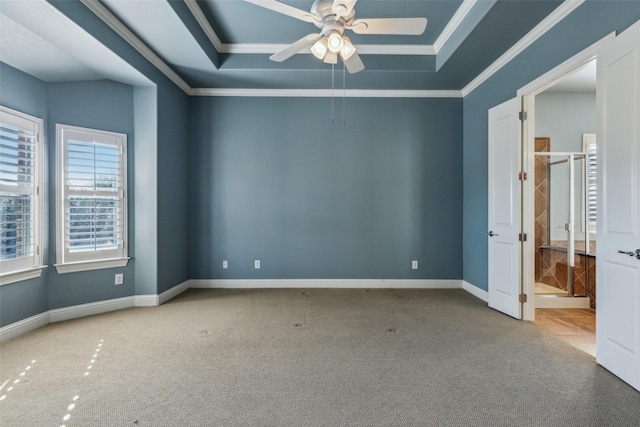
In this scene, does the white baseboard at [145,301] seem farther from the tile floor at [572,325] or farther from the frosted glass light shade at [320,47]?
the tile floor at [572,325]

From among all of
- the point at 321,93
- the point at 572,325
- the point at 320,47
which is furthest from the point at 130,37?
the point at 572,325

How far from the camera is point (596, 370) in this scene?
2168 millimetres

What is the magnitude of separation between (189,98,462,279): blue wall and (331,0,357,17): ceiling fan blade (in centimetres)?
238

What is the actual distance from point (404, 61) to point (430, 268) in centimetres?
297

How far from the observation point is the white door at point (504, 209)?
3170 millimetres

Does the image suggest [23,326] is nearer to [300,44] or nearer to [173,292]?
[173,292]

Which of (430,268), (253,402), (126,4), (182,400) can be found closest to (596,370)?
(430,268)

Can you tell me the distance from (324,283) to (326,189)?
1.45 m

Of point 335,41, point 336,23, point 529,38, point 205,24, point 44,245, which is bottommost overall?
point 44,245

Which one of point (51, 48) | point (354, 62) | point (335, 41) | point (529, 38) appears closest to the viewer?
point (335, 41)

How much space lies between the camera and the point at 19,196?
284cm

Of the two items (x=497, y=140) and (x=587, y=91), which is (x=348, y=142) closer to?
(x=497, y=140)

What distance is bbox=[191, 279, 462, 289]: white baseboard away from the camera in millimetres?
4352

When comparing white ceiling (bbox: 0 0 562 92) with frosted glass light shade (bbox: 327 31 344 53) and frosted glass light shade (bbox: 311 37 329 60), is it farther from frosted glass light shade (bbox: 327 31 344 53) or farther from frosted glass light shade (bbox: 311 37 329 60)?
frosted glass light shade (bbox: 327 31 344 53)
